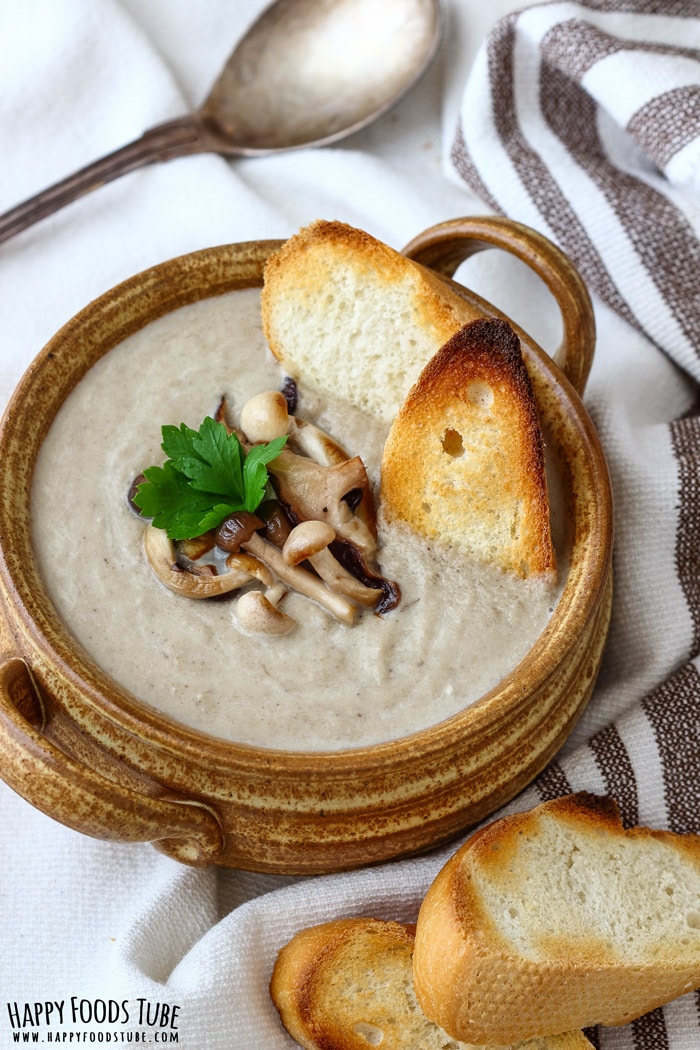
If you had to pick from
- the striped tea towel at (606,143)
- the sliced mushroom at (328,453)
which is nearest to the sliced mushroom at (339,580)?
the sliced mushroom at (328,453)

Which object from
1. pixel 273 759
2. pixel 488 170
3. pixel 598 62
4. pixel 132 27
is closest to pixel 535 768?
pixel 273 759

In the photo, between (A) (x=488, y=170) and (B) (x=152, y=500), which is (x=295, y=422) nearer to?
(B) (x=152, y=500)

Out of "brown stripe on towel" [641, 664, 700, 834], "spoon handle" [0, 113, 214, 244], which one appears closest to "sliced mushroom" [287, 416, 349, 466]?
"brown stripe on towel" [641, 664, 700, 834]

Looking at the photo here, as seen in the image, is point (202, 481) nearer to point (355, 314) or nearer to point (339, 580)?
point (339, 580)

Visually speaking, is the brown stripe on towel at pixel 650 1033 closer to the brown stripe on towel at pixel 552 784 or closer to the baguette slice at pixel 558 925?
the baguette slice at pixel 558 925

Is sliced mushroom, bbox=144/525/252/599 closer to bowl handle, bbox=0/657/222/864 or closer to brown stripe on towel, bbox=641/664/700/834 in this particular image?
bowl handle, bbox=0/657/222/864

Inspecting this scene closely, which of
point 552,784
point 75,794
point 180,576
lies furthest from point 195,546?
point 552,784
